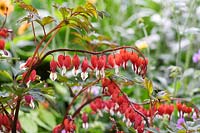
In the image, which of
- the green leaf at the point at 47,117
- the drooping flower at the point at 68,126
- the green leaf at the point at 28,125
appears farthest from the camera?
the green leaf at the point at 47,117

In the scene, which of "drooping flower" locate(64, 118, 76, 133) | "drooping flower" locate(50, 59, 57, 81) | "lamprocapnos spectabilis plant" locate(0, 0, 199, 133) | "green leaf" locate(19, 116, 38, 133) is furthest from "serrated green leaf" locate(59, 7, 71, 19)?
"green leaf" locate(19, 116, 38, 133)

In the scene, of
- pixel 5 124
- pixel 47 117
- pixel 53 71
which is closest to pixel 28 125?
pixel 47 117

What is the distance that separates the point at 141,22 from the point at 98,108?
57cm

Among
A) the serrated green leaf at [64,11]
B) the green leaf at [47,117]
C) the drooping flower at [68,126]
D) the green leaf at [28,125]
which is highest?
the serrated green leaf at [64,11]

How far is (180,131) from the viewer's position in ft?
3.46

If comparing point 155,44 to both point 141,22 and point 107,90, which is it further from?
point 107,90

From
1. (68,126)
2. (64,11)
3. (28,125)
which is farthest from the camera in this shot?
(28,125)

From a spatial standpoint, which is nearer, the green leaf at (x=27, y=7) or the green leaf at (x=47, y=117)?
the green leaf at (x=27, y=7)

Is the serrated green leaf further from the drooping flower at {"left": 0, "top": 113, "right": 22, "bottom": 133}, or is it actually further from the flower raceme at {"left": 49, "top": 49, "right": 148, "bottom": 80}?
the drooping flower at {"left": 0, "top": 113, "right": 22, "bottom": 133}

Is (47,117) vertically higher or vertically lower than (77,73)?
lower

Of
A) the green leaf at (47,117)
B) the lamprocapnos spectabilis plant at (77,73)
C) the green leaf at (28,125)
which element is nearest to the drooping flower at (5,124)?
the lamprocapnos spectabilis plant at (77,73)

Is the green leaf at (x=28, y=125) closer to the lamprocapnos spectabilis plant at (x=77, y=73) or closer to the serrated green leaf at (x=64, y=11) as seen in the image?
the lamprocapnos spectabilis plant at (x=77, y=73)

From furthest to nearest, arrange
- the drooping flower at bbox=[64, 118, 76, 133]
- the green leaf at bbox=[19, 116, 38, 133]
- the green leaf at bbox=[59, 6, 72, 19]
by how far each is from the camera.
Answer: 1. the green leaf at bbox=[19, 116, 38, 133]
2. the drooping flower at bbox=[64, 118, 76, 133]
3. the green leaf at bbox=[59, 6, 72, 19]

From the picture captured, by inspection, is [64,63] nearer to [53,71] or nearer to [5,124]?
[53,71]
